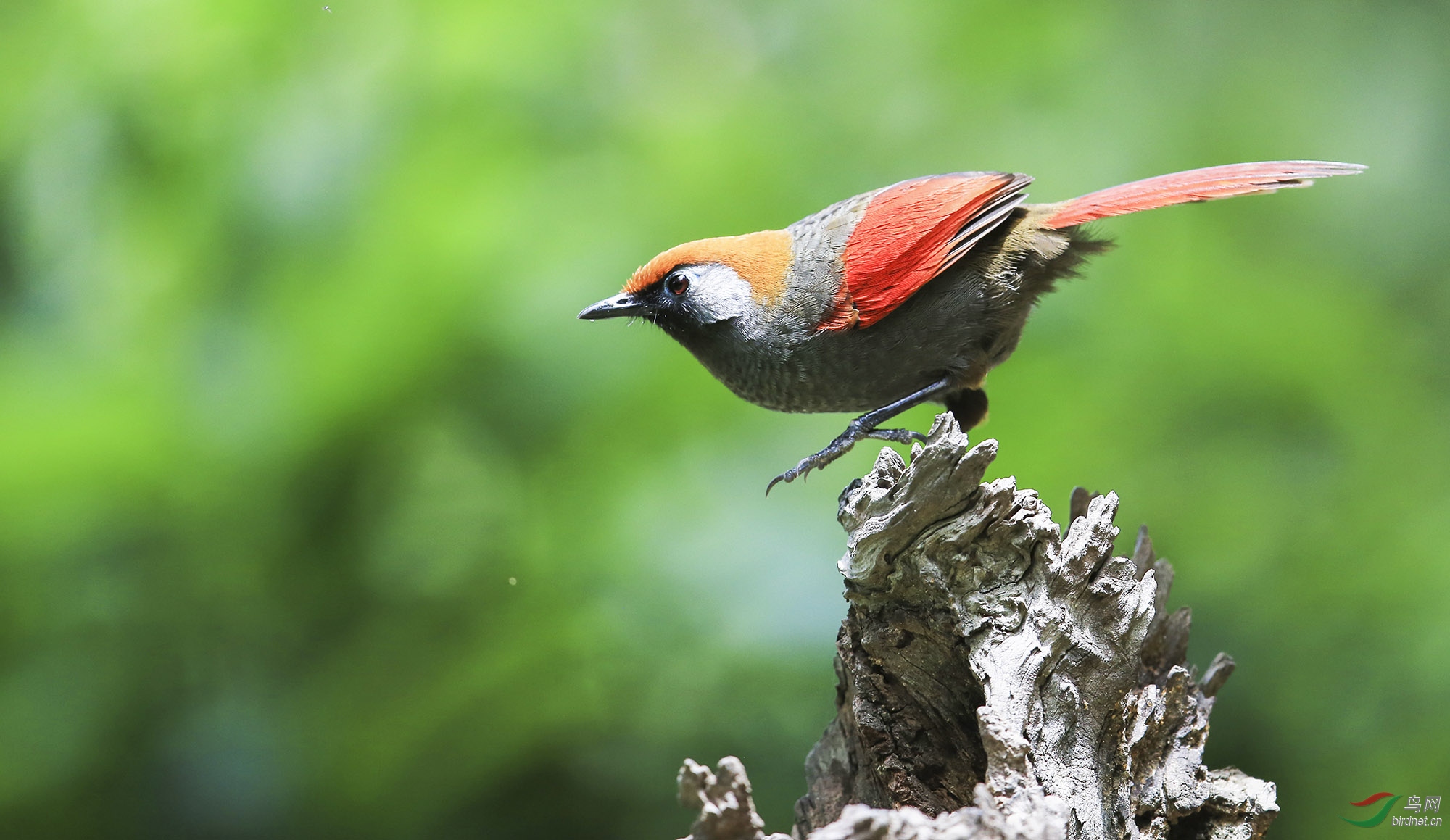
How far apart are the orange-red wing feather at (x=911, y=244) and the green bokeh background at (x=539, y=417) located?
1059 millimetres

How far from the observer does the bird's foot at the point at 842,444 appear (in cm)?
233

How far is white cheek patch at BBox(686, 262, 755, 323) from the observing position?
2596 millimetres

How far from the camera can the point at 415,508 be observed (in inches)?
127

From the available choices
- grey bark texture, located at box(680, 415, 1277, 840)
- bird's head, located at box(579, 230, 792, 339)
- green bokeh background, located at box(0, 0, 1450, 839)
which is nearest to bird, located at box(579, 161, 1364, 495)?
bird's head, located at box(579, 230, 792, 339)

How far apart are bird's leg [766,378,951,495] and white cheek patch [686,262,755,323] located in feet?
1.37

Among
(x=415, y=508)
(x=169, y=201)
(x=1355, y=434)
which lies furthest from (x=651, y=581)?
(x=1355, y=434)

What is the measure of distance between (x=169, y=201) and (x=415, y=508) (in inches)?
51.9

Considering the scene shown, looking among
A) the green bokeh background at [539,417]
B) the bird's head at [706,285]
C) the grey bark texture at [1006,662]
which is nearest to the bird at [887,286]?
the bird's head at [706,285]

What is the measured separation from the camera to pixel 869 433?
8.13ft

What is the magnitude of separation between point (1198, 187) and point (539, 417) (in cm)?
207

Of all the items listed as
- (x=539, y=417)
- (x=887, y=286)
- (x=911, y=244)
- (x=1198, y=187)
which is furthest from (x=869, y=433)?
(x=539, y=417)

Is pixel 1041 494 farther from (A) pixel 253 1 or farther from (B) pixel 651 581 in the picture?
(A) pixel 253 1

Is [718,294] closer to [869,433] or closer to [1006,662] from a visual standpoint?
[869,433]

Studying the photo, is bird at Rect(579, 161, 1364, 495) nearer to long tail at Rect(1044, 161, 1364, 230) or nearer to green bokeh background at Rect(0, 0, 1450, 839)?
long tail at Rect(1044, 161, 1364, 230)
